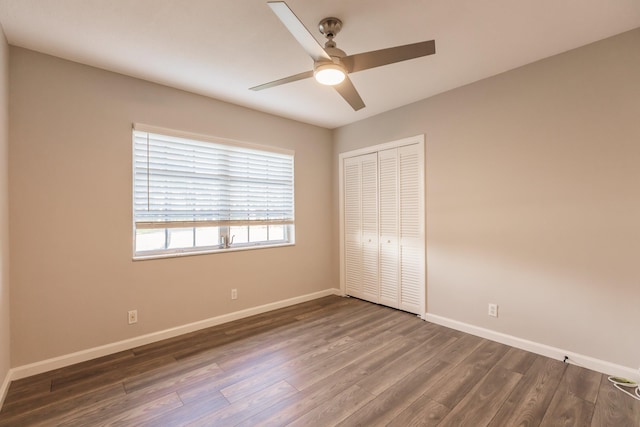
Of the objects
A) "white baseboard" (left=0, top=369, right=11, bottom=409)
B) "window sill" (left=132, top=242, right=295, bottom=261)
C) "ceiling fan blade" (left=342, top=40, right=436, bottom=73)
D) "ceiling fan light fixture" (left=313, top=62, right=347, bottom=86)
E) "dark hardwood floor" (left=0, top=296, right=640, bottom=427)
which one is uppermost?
"ceiling fan blade" (left=342, top=40, right=436, bottom=73)

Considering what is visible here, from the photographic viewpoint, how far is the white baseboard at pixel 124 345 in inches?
87.7

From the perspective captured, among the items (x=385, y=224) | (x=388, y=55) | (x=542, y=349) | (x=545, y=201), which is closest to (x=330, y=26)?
(x=388, y=55)

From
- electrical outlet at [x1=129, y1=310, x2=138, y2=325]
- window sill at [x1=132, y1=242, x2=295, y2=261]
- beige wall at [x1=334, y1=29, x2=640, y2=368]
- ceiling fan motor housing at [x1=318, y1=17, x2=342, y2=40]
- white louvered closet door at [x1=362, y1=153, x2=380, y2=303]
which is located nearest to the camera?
ceiling fan motor housing at [x1=318, y1=17, x2=342, y2=40]

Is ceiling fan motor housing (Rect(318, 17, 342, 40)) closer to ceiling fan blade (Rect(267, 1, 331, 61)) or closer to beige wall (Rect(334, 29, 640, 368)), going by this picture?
ceiling fan blade (Rect(267, 1, 331, 61))

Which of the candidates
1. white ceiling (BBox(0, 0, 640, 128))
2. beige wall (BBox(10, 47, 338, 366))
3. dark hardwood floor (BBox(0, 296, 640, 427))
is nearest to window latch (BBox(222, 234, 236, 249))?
beige wall (BBox(10, 47, 338, 366))

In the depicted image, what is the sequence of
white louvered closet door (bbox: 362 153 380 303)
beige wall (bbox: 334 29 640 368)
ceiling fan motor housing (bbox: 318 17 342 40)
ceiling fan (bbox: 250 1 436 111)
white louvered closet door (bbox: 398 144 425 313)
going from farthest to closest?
white louvered closet door (bbox: 362 153 380 303) → white louvered closet door (bbox: 398 144 425 313) → beige wall (bbox: 334 29 640 368) → ceiling fan motor housing (bbox: 318 17 342 40) → ceiling fan (bbox: 250 1 436 111)

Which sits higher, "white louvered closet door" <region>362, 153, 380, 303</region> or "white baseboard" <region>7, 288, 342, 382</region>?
"white louvered closet door" <region>362, 153, 380, 303</region>

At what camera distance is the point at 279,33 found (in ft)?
6.82

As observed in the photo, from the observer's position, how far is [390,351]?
102 inches

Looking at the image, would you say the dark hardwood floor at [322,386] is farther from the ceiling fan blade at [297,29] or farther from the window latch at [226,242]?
the ceiling fan blade at [297,29]

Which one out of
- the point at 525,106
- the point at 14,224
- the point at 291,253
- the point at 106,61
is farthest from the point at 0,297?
the point at 525,106

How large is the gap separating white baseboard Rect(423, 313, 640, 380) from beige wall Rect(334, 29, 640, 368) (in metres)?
0.05

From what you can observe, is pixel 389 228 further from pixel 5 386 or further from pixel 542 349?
pixel 5 386

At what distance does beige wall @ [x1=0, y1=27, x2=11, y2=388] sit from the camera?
199cm
